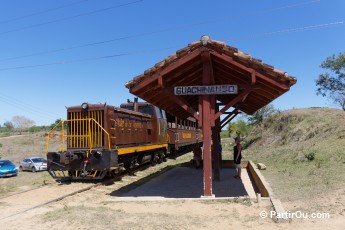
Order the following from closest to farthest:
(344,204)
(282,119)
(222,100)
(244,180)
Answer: (344,204), (244,180), (222,100), (282,119)

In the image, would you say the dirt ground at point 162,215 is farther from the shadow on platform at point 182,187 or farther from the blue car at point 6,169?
the blue car at point 6,169

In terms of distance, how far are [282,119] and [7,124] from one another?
443 ft

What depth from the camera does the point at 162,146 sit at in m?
21.3

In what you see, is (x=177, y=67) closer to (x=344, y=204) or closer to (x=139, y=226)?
(x=139, y=226)

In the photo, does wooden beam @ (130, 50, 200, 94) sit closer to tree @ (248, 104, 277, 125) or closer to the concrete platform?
the concrete platform

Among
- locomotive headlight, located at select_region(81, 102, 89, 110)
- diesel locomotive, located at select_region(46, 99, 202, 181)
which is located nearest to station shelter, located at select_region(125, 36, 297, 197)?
diesel locomotive, located at select_region(46, 99, 202, 181)

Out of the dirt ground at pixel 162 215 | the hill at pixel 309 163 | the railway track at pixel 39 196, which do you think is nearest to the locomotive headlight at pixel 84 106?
the railway track at pixel 39 196

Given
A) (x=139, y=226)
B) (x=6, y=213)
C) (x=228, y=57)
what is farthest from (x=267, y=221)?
(x=6, y=213)

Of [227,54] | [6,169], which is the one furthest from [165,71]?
[6,169]

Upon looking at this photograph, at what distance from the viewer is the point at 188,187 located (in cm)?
1186

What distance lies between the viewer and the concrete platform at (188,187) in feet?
34.4

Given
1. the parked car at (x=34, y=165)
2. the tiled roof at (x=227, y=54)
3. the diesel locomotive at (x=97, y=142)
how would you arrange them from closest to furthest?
the tiled roof at (x=227, y=54)
the diesel locomotive at (x=97, y=142)
the parked car at (x=34, y=165)

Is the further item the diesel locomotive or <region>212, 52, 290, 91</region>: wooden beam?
the diesel locomotive

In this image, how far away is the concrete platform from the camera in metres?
10.5
